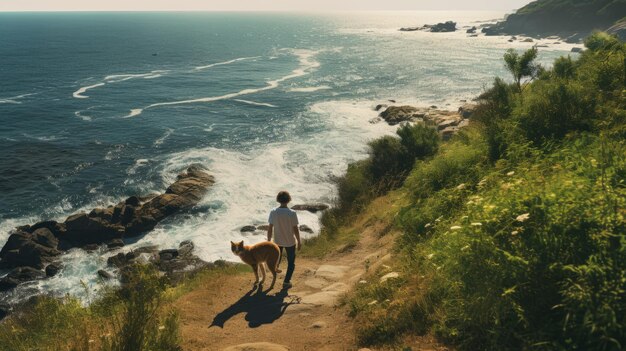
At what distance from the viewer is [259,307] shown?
1001 cm

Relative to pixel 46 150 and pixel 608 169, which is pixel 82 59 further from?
pixel 608 169

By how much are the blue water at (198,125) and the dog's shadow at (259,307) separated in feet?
50.4

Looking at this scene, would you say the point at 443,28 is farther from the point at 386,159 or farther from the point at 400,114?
the point at 386,159

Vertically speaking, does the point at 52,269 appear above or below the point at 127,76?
below

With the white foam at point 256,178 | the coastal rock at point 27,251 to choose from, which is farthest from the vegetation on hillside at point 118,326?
the coastal rock at point 27,251

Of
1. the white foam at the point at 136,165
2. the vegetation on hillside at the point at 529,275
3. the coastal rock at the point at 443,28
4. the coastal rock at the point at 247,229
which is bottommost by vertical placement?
the coastal rock at the point at 247,229

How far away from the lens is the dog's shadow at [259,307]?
30.6 feet

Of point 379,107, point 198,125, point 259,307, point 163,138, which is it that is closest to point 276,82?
point 379,107

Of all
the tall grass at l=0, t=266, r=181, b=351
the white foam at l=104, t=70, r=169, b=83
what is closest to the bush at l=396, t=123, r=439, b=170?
the tall grass at l=0, t=266, r=181, b=351

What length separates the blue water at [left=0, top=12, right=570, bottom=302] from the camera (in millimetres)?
32156

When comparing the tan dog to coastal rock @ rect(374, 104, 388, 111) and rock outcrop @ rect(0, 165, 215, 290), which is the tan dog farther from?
coastal rock @ rect(374, 104, 388, 111)

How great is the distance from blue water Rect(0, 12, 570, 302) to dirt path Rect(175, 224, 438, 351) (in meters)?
14.3

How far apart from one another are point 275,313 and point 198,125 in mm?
44995

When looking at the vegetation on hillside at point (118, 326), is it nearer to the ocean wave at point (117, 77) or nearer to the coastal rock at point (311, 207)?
the coastal rock at point (311, 207)
